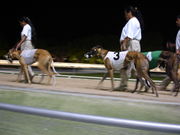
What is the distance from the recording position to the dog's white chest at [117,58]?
21.6 ft

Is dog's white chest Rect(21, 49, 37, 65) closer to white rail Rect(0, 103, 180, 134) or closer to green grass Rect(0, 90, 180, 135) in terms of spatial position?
green grass Rect(0, 90, 180, 135)

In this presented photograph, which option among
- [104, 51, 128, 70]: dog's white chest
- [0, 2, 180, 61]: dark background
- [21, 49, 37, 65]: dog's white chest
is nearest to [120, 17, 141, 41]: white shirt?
[104, 51, 128, 70]: dog's white chest

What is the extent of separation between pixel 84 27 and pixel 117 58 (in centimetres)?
1136

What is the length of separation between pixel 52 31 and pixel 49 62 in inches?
424

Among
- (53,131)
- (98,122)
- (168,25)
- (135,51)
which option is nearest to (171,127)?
(98,122)

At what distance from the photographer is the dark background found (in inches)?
600

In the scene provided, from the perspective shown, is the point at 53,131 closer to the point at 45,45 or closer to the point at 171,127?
the point at 171,127

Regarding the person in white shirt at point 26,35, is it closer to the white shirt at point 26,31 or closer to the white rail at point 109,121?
the white shirt at point 26,31

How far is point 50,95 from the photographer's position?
6.06 meters

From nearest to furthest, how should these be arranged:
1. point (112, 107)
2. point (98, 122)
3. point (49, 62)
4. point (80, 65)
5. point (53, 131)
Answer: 1. point (98, 122)
2. point (53, 131)
3. point (112, 107)
4. point (49, 62)
5. point (80, 65)

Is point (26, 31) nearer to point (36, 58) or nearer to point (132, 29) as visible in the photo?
point (36, 58)

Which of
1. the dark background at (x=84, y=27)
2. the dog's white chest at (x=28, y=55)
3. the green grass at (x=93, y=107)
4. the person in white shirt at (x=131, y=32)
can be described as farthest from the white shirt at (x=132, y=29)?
the dark background at (x=84, y=27)

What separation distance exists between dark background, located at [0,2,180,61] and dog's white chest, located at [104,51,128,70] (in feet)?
24.8

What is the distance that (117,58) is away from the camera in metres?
6.65
